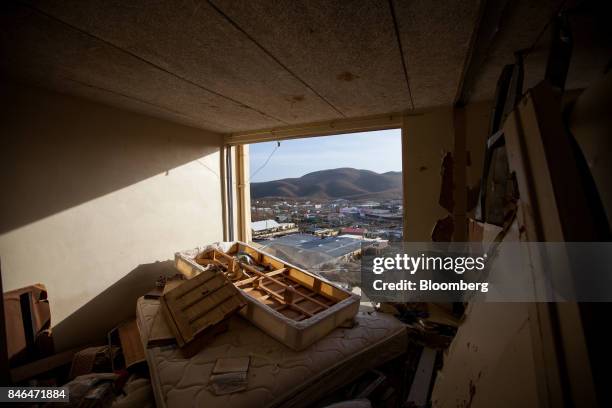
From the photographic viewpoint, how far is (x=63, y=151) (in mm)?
2270

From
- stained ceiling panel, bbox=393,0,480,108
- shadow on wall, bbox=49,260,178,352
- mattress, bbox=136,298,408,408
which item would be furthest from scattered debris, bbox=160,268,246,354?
stained ceiling panel, bbox=393,0,480,108

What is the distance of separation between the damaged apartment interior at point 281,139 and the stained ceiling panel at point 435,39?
0.5 inches

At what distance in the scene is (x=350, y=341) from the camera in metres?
1.87

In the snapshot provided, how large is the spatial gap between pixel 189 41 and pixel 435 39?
1.42 meters

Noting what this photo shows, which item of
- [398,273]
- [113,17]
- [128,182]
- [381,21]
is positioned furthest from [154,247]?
[381,21]

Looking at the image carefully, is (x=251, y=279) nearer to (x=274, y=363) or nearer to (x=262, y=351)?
(x=262, y=351)

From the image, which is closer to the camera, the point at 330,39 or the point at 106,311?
the point at 330,39

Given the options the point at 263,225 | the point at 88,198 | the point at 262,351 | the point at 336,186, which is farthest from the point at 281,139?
the point at 262,351

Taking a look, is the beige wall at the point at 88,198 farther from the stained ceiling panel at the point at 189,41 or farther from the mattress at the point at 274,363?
the stained ceiling panel at the point at 189,41

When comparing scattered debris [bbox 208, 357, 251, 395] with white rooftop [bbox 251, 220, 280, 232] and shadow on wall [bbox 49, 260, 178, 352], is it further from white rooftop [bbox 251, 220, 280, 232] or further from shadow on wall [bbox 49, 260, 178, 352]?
white rooftop [bbox 251, 220, 280, 232]

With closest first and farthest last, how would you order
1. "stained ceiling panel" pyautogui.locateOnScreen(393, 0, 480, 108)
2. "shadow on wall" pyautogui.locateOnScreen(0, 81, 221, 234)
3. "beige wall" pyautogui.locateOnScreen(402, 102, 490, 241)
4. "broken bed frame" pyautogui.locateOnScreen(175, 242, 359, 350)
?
1. "stained ceiling panel" pyautogui.locateOnScreen(393, 0, 480, 108)
2. "broken bed frame" pyautogui.locateOnScreen(175, 242, 359, 350)
3. "shadow on wall" pyautogui.locateOnScreen(0, 81, 221, 234)
4. "beige wall" pyautogui.locateOnScreen(402, 102, 490, 241)

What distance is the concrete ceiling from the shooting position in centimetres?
115

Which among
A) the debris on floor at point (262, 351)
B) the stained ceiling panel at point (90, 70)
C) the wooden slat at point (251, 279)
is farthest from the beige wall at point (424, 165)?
the stained ceiling panel at point (90, 70)

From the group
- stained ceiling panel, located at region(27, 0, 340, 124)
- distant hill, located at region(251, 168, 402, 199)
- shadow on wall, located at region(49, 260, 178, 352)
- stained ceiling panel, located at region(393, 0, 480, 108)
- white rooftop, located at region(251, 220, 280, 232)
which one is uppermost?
stained ceiling panel, located at region(27, 0, 340, 124)
